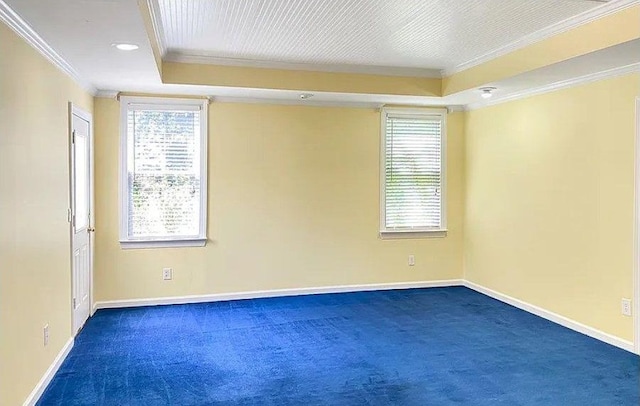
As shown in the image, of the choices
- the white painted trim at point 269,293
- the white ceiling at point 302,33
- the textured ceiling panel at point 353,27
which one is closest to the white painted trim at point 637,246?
the white ceiling at point 302,33

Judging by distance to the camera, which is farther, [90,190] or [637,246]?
[90,190]

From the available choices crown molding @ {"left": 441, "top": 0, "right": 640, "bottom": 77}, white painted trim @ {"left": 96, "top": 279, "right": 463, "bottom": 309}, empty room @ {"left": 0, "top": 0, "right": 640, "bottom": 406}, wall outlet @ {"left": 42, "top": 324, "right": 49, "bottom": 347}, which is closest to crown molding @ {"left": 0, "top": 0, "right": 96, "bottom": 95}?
empty room @ {"left": 0, "top": 0, "right": 640, "bottom": 406}

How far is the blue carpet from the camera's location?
3254 millimetres

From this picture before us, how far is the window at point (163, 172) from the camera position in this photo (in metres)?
5.42

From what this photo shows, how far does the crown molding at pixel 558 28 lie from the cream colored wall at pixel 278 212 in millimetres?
1730

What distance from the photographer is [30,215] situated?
120 inches

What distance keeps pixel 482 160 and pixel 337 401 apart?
3.91 meters

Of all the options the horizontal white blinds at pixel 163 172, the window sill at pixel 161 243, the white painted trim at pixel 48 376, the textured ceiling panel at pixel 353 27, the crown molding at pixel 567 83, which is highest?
the textured ceiling panel at pixel 353 27

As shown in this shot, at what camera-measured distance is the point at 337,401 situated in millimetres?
3158

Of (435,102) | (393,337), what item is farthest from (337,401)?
(435,102)

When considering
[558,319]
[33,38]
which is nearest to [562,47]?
[558,319]

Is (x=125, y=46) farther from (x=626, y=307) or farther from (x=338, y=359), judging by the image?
(x=626, y=307)

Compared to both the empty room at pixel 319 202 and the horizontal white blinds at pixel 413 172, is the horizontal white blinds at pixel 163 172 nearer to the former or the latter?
the empty room at pixel 319 202

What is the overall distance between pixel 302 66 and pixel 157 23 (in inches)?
70.6
